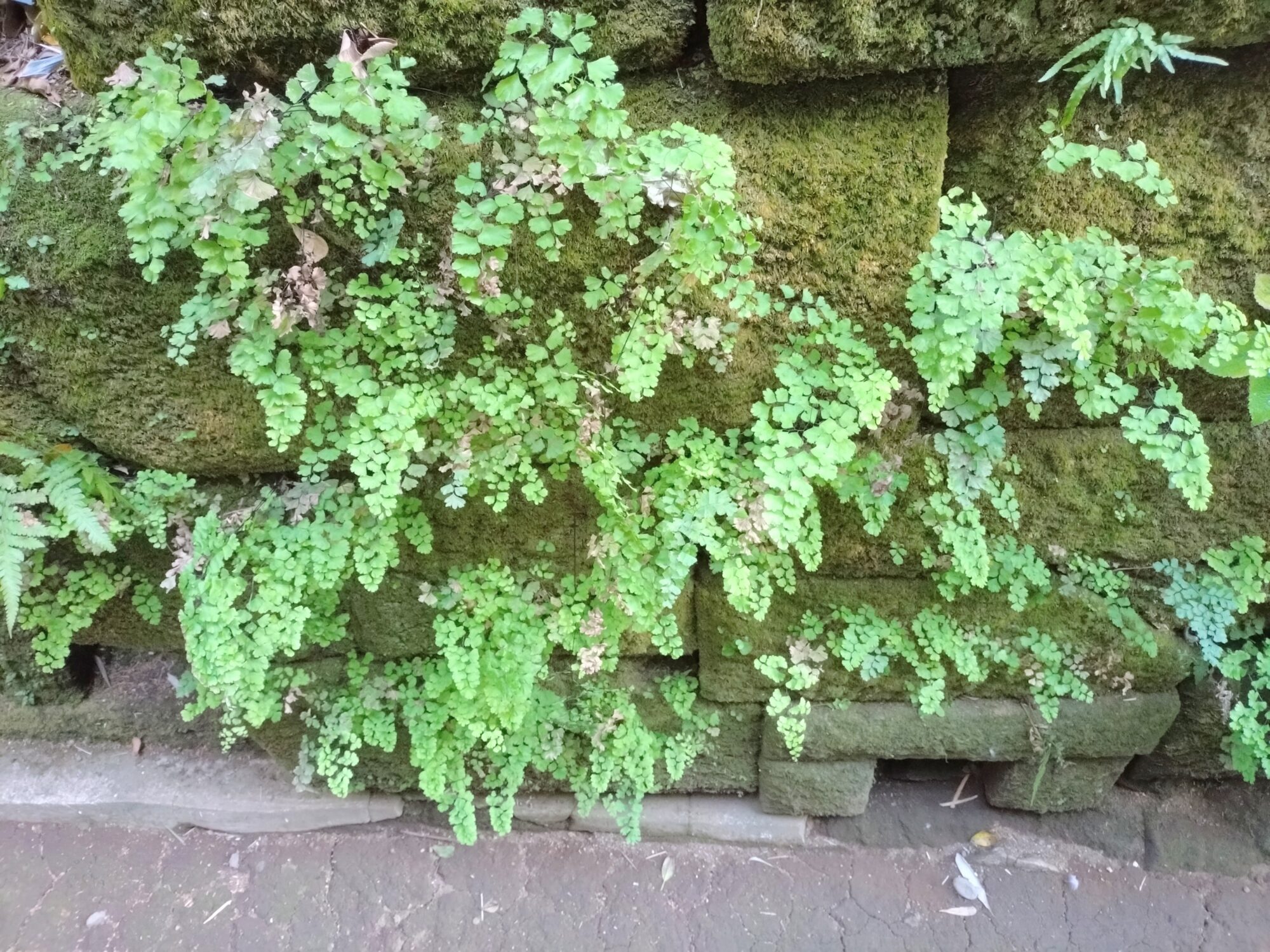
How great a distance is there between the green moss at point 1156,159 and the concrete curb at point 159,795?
336 cm

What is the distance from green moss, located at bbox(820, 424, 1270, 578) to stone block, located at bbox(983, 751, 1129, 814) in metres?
0.99

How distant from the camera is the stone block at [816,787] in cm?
334

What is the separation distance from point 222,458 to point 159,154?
3.14 ft

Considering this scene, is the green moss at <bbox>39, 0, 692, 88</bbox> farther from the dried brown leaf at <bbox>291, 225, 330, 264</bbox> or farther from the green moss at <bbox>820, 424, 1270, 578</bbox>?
the green moss at <bbox>820, 424, 1270, 578</bbox>

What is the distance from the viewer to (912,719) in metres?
3.16

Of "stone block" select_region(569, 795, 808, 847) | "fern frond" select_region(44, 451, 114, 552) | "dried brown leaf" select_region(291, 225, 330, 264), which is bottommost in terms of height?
"stone block" select_region(569, 795, 808, 847)

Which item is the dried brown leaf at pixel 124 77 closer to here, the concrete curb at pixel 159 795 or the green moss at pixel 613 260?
the green moss at pixel 613 260

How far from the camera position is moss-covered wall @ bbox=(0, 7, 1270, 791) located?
194 centimetres

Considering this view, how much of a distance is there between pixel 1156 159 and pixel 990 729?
210 centimetres

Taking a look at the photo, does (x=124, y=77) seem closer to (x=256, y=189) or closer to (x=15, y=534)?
(x=256, y=189)

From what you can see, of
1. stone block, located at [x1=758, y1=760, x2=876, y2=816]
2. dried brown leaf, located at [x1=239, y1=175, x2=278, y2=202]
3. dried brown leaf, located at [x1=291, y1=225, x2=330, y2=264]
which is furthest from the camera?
stone block, located at [x1=758, y1=760, x2=876, y2=816]

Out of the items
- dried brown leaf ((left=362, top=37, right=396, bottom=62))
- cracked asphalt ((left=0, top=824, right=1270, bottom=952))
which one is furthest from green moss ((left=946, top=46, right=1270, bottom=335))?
cracked asphalt ((left=0, top=824, right=1270, bottom=952))

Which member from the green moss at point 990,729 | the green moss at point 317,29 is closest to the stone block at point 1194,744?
the green moss at point 990,729

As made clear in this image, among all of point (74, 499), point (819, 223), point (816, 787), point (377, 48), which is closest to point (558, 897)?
point (816, 787)
